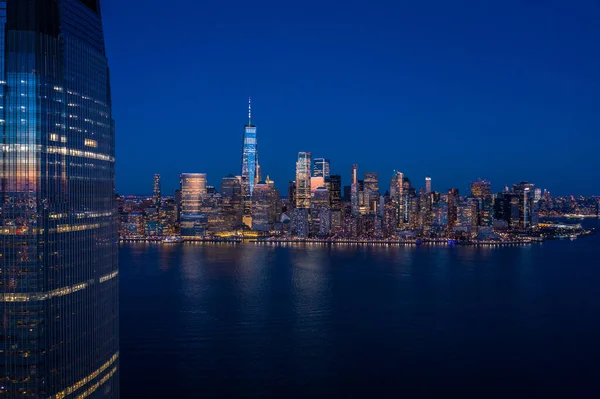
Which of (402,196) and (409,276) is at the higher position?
(402,196)

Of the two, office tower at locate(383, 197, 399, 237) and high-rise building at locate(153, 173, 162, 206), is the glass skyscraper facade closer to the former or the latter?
high-rise building at locate(153, 173, 162, 206)

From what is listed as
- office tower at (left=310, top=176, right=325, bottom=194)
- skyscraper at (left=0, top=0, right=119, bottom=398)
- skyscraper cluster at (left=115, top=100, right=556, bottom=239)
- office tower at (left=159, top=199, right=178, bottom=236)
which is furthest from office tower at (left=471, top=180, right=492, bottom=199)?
skyscraper at (left=0, top=0, right=119, bottom=398)

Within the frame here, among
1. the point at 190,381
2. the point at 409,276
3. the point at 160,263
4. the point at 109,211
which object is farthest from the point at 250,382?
the point at 160,263

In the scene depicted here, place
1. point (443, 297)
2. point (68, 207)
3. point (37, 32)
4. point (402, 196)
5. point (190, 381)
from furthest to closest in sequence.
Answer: point (402, 196)
point (443, 297)
point (190, 381)
point (68, 207)
point (37, 32)

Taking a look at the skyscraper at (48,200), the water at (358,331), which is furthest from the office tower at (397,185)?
the skyscraper at (48,200)

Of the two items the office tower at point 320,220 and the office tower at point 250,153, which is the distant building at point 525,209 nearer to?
the office tower at point 320,220

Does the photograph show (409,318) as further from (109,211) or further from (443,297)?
(109,211)

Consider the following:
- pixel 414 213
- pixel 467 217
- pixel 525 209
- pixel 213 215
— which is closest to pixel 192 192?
pixel 213 215
